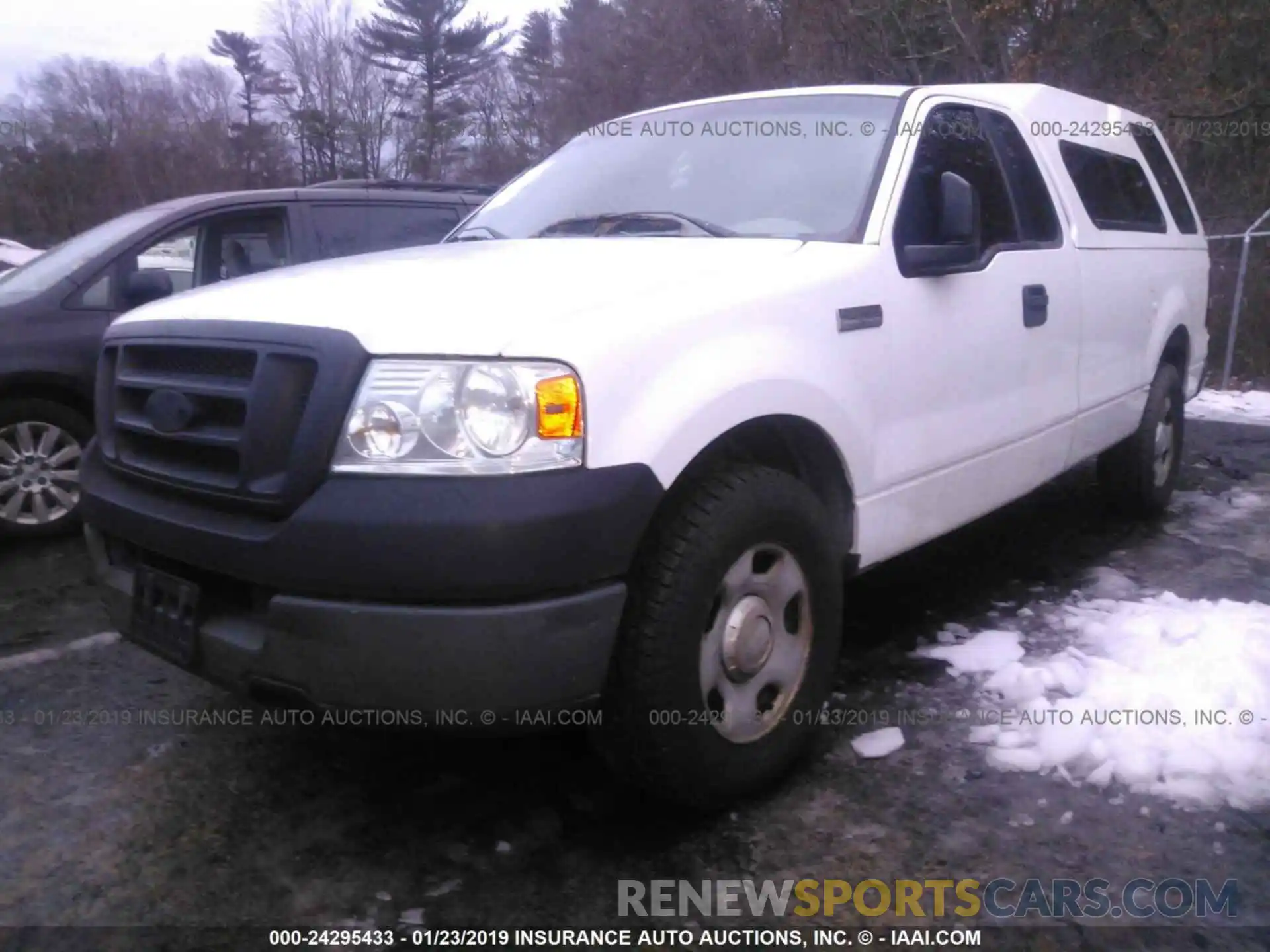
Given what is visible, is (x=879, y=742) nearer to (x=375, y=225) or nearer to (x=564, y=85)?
(x=375, y=225)

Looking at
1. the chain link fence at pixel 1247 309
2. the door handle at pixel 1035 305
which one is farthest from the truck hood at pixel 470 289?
the chain link fence at pixel 1247 309

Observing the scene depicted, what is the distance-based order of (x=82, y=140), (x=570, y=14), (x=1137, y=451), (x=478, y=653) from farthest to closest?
(x=570, y=14), (x=82, y=140), (x=1137, y=451), (x=478, y=653)

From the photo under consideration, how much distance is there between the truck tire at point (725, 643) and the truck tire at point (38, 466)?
368 cm

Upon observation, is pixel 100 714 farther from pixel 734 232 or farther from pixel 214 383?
pixel 734 232

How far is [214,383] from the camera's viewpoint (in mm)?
2348

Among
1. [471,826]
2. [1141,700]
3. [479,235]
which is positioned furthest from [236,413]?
[1141,700]

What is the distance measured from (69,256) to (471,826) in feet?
13.4

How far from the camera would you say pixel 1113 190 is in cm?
474

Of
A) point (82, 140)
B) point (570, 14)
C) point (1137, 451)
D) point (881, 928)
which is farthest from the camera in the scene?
point (570, 14)

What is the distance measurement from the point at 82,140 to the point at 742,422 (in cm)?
3225

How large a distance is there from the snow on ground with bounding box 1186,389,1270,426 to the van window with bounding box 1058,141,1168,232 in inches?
131

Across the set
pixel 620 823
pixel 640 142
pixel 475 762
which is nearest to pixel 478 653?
pixel 620 823

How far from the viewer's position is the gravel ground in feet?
7.56

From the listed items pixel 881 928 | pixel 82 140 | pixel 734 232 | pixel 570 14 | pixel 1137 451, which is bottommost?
pixel 881 928
